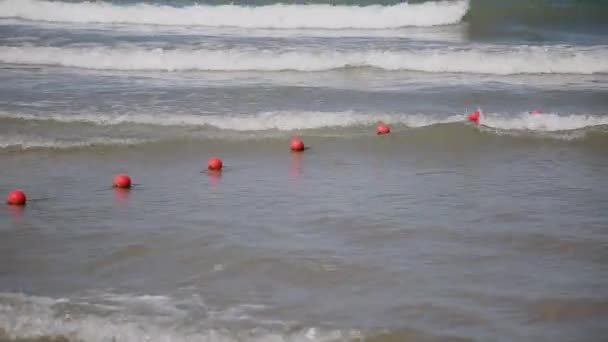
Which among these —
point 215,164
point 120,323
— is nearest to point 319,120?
point 215,164

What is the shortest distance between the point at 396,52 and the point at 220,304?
13634 millimetres

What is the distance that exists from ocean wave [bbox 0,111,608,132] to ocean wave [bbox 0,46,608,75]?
196 inches

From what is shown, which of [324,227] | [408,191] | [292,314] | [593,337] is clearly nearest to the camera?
[593,337]

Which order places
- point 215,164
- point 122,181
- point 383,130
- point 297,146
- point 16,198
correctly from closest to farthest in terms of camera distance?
point 16,198, point 122,181, point 215,164, point 297,146, point 383,130

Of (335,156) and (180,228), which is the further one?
(335,156)

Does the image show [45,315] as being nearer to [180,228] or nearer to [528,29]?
[180,228]

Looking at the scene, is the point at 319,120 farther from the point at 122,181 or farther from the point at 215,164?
the point at 122,181

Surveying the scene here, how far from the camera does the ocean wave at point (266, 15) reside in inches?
1054

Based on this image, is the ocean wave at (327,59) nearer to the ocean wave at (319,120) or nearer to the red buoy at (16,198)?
the ocean wave at (319,120)

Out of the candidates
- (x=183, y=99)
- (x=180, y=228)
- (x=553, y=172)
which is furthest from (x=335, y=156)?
(x=183, y=99)

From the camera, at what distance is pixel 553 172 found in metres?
10.3

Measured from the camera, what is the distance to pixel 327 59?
1872 centimetres

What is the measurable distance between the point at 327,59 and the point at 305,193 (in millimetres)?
9717

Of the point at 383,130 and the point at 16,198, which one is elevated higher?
the point at 383,130
